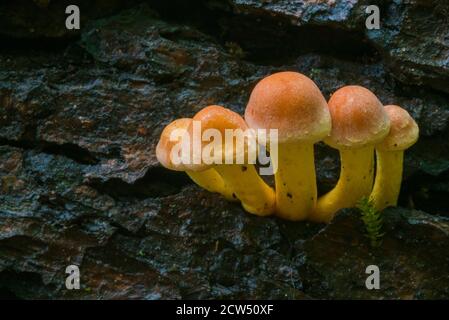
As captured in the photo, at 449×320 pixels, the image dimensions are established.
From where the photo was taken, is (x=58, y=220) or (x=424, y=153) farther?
(x=424, y=153)

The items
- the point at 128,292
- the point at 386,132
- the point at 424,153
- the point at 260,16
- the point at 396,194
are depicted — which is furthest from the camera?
the point at 260,16

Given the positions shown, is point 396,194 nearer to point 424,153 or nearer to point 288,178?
point 424,153

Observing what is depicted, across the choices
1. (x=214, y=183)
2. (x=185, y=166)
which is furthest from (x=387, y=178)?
(x=185, y=166)

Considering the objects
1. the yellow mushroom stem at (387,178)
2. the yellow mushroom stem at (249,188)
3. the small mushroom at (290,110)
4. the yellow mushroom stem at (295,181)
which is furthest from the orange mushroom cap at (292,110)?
the yellow mushroom stem at (387,178)

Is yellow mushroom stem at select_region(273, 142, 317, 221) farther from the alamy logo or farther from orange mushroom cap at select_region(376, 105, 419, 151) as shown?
orange mushroom cap at select_region(376, 105, 419, 151)

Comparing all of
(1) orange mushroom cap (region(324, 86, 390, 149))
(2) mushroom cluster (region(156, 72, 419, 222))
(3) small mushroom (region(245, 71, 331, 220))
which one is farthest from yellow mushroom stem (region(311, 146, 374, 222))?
(3) small mushroom (region(245, 71, 331, 220))

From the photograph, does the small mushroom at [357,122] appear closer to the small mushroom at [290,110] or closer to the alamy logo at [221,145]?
the small mushroom at [290,110]
